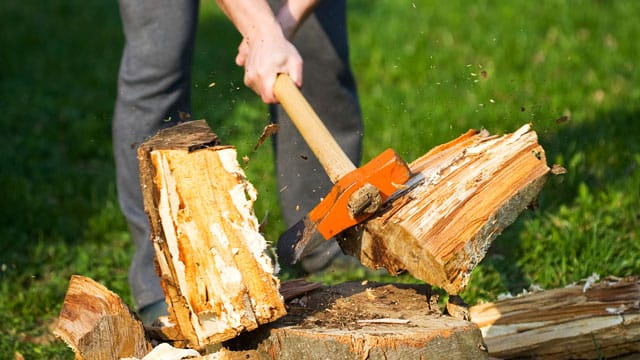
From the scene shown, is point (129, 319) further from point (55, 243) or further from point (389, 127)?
point (389, 127)

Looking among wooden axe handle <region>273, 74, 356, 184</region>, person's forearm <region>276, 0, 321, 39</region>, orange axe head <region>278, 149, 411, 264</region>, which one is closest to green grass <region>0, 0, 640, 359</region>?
person's forearm <region>276, 0, 321, 39</region>

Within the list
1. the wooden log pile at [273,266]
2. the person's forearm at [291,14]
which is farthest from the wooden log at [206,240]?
the person's forearm at [291,14]

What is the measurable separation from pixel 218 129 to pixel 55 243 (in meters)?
0.95

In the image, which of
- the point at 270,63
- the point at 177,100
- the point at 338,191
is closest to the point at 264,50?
the point at 270,63

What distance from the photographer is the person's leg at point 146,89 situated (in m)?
3.37

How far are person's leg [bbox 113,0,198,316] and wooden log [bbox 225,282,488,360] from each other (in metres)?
1.14

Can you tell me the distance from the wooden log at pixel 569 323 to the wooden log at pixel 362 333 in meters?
0.35

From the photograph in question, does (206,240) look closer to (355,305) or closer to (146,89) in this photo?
(355,305)

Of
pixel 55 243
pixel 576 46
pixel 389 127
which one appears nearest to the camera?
pixel 55 243

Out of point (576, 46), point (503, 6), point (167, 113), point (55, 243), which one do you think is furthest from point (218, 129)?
point (503, 6)

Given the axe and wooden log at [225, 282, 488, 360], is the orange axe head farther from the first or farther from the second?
wooden log at [225, 282, 488, 360]

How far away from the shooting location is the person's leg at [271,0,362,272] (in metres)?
3.68

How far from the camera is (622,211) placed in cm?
392

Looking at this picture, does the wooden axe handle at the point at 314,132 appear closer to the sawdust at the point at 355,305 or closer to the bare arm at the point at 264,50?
the bare arm at the point at 264,50
